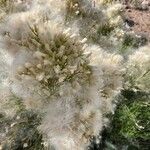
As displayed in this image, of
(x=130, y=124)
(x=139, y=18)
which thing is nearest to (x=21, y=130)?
(x=130, y=124)

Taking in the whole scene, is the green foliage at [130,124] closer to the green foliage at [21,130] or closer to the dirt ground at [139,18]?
the green foliage at [21,130]

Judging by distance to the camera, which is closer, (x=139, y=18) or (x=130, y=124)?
(x=130, y=124)

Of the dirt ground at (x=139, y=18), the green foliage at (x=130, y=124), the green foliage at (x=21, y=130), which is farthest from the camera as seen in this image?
the dirt ground at (x=139, y=18)

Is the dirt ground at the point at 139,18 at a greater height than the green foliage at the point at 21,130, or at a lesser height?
lesser

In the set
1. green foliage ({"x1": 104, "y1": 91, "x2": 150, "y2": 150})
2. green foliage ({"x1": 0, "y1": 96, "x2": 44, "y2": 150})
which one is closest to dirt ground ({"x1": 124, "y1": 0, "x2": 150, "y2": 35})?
green foliage ({"x1": 104, "y1": 91, "x2": 150, "y2": 150})

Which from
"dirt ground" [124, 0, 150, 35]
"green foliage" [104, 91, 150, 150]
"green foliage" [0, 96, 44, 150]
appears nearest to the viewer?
"green foliage" [0, 96, 44, 150]

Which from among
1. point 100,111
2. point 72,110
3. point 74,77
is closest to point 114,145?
point 100,111

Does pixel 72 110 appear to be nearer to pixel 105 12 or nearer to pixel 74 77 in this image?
→ pixel 74 77

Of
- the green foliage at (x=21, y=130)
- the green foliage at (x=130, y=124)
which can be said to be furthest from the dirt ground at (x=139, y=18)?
the green foliage at (x=21, y=130)

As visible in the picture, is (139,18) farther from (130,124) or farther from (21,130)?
(21,130)

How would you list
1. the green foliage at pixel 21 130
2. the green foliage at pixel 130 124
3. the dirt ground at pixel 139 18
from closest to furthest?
1. the green foliage at pixel 21 130
2. the green foliage at pixel 130 124
3. the dirt ground at pixel 139 18

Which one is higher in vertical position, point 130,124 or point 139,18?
point 130,124

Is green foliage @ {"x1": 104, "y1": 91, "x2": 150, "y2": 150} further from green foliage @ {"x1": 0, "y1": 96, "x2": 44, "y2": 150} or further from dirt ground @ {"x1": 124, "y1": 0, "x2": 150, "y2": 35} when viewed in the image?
dirt ground @ {"x1": 124, "y1": 0, "x2": 150, "y2": 35}
